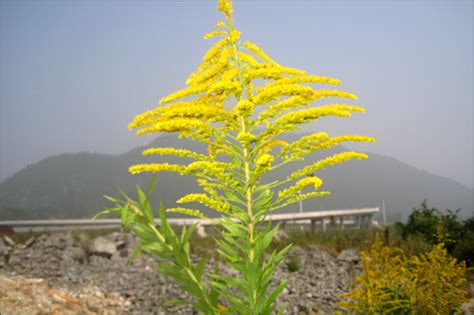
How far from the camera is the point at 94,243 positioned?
45.3 ft

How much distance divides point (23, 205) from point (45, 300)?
17161 centimetres

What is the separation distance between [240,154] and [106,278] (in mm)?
8292

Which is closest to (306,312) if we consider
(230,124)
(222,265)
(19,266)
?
(222,265)

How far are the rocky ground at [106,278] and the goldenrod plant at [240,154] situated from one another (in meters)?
3.96

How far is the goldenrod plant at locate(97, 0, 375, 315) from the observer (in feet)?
11.6

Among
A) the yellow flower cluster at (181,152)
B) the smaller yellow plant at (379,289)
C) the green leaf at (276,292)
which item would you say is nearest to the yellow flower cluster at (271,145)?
the yellow flower cluster at (181,152)

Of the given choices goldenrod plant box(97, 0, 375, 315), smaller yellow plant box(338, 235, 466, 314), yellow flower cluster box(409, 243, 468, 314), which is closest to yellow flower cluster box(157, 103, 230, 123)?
goldenrod plant box(97, 0, 375, 315)

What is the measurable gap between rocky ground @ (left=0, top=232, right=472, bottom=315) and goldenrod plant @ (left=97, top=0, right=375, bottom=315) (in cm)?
396

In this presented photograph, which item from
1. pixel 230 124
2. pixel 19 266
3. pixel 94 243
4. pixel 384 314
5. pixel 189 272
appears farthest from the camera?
pixel 94 243

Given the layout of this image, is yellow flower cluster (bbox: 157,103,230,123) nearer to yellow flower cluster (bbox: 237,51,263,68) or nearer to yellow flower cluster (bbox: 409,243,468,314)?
yellow flower cluster (bbox: 237,51,263,68)

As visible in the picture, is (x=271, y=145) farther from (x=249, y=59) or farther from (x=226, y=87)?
(x=226, y=87)

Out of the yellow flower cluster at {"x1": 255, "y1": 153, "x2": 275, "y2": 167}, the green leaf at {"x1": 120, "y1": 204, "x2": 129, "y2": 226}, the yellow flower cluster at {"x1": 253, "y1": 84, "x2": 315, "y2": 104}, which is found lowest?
the green leaf at {"x1": 120, "y1": 204, "x2": 129, "y2": 226}

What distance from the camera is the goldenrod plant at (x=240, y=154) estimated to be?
11.6 ft

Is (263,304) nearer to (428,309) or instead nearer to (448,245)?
(428,309)
